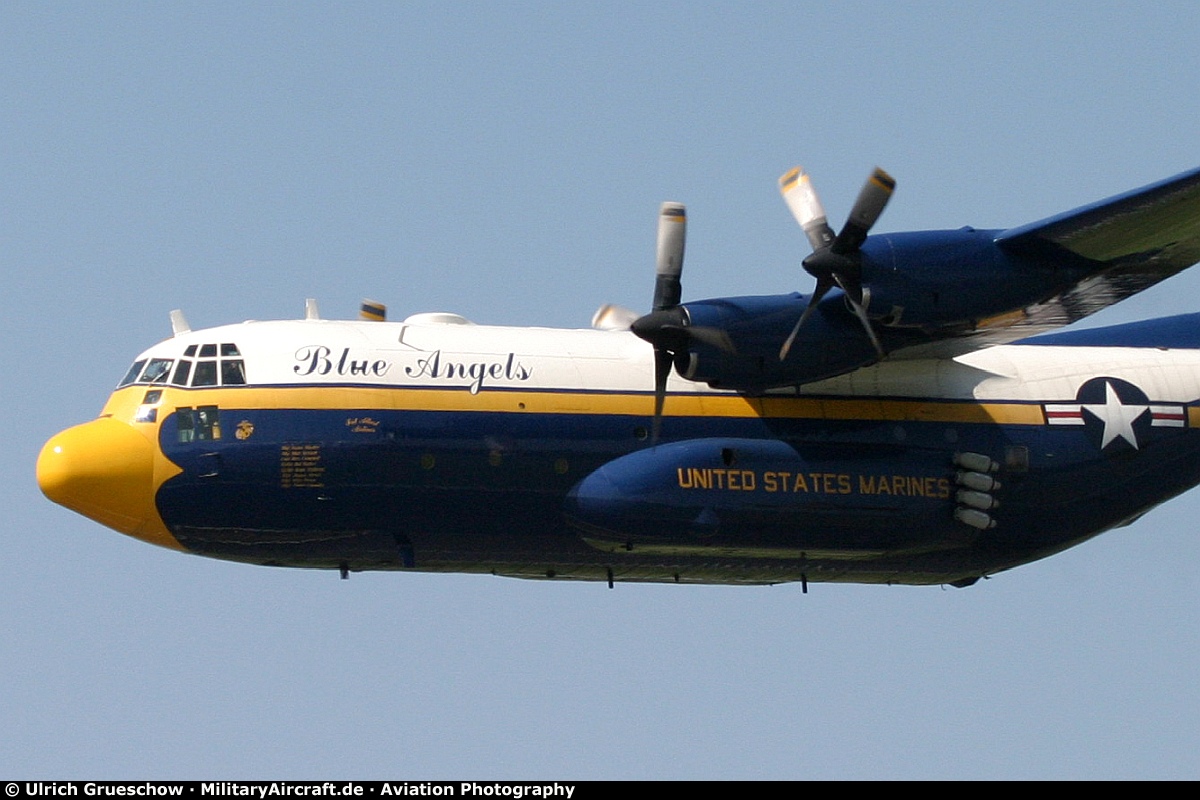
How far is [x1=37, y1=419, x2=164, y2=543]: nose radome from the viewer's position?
24.5 m

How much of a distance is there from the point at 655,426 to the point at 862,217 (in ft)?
11.5

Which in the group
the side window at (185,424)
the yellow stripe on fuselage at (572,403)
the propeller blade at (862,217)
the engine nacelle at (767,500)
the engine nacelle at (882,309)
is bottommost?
the engine nacelle at (767,500)

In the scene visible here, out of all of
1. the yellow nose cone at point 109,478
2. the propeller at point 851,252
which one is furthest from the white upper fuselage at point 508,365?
the propeller at point 851,252

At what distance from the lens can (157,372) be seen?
2523 centimetres

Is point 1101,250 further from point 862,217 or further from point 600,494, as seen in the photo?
point 600,494

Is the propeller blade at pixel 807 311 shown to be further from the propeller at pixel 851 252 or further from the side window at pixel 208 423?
the side window at pixel 208 423

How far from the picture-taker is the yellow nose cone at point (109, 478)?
24516 millimetres

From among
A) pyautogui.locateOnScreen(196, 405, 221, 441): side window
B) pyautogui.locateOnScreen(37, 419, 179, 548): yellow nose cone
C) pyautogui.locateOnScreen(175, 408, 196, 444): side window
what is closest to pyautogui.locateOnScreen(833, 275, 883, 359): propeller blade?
pyautogui.locateOnScreen(196, 405, 221, 441): side window

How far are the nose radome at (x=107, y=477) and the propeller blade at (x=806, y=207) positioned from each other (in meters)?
8.03

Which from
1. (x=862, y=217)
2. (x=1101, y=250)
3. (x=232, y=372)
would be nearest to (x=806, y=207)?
(x=862, y=217)

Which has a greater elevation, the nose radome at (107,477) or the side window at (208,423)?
the side window at (208,423)

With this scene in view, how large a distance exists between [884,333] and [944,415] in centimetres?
225
